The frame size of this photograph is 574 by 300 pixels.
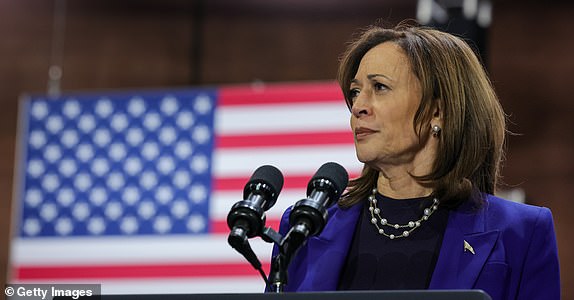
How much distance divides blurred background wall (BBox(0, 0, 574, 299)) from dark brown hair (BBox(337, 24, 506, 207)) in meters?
3.53

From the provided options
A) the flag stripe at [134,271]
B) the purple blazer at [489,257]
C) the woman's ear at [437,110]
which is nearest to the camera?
the purple blazer at [489,257]

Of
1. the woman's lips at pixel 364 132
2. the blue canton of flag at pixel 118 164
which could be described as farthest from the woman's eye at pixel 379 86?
the blue canton of flag at pixel 118 164

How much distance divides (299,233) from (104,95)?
366 centimetres

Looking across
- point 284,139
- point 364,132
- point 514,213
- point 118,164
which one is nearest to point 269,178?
point 364,132

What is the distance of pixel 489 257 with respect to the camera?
6.82 ft

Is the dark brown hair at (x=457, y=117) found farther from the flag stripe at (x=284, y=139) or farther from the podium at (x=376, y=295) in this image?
the flag stripe at (x=284, y=139)

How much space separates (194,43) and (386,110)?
4022mm

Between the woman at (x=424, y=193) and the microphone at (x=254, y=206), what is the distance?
1.27 ft

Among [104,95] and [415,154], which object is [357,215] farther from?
[104,95]

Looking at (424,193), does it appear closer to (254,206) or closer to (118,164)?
(254,206)

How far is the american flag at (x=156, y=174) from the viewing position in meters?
4.81

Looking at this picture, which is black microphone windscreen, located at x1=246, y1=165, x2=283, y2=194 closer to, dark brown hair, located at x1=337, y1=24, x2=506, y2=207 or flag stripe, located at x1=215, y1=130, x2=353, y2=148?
dark brown hair, located at x1=337, y1=24, x2=506, y2=207

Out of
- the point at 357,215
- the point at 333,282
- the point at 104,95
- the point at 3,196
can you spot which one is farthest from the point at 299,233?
the point at 3,196

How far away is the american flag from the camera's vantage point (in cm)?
481
